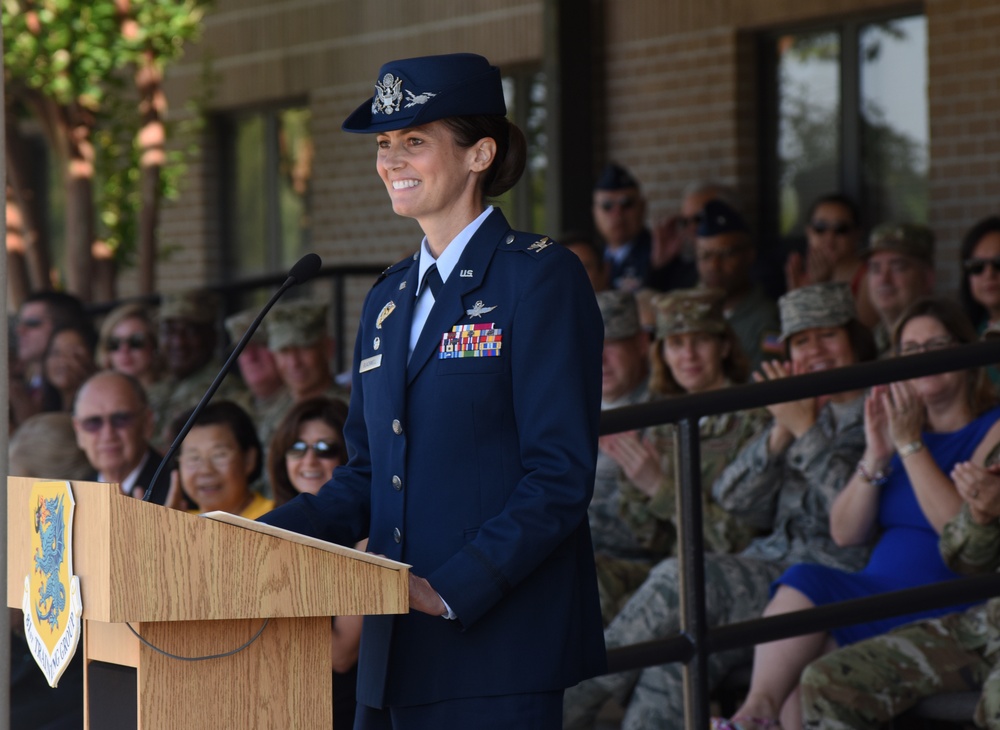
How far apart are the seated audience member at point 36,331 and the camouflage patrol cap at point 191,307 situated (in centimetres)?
44

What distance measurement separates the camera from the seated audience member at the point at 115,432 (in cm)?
551

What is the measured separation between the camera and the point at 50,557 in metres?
2.11

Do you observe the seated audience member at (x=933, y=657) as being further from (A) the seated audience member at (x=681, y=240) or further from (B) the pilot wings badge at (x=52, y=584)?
(A) the seated audience member at (x=681, y=240)

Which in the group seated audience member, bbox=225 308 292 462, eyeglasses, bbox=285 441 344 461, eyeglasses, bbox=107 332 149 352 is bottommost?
eyeglasses, bbox=285 441 344 461

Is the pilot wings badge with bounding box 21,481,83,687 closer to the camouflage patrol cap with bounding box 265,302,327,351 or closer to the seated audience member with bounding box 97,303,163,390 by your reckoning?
the camouflage patrol cap with bounding box 265,302,327,351

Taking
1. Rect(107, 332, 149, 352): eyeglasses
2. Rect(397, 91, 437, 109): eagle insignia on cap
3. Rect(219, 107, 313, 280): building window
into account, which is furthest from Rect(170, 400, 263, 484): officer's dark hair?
Rect(219, 107, 313, 280): building window

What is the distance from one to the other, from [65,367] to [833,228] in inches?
139

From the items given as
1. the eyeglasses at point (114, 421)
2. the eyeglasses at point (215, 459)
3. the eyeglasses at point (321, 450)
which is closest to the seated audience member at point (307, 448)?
the eyeglasses at point (321, 450)

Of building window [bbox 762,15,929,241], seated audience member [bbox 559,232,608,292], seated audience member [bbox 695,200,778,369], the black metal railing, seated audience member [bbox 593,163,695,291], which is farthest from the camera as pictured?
building window [bbox 762,15,929,241]

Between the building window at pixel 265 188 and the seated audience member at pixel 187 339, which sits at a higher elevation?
the building window at pixel 265 188

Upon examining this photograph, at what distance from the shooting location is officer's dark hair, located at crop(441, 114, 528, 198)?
237 cm

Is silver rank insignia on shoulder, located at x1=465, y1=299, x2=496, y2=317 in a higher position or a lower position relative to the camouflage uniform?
higher

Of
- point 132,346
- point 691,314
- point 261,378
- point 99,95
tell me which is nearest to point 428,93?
point 691,314

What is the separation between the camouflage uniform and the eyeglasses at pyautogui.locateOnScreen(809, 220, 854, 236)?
9.30ft
